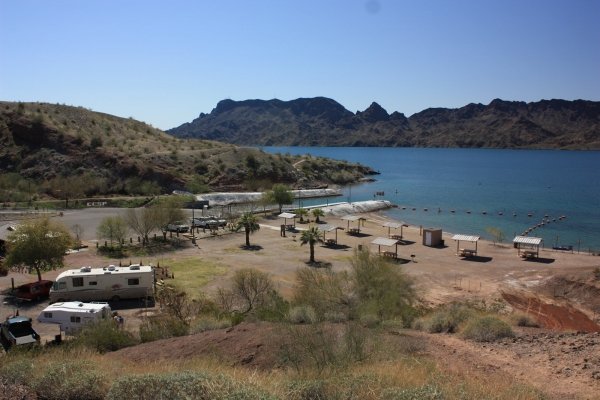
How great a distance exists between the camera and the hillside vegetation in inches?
2975

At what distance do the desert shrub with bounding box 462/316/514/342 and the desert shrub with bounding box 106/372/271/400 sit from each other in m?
11.3

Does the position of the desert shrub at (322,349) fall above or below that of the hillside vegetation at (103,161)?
below

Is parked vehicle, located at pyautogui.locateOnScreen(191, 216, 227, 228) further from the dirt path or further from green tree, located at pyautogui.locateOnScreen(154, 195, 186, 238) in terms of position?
the dirt path

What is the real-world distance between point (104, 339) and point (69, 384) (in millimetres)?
7739

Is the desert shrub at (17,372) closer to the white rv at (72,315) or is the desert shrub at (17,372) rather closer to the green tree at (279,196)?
the white rv at (72,315)

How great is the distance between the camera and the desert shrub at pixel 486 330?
17.0 m

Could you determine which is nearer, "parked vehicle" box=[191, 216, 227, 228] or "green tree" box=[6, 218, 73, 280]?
"green tree" box=[6, 218, 73, 280]

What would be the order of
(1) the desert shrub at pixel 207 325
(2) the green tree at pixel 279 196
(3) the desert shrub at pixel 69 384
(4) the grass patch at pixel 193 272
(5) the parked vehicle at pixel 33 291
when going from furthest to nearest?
(2) the green tree at pixel 279 196 < (4) the grass patch at pixel 193 272 < (5) the parked vehicle at pixel 33 291 < (1) the desert shrub at pixel 207 325 < (3) the desert shrub at pixel 69 384

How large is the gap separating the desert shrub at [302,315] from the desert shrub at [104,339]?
5.90 meters

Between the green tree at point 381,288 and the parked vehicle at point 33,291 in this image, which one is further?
the parked vehicle at point 33,291

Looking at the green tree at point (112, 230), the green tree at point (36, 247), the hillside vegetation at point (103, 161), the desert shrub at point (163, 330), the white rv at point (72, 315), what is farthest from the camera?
the hillside vegetation at point (103, 161)

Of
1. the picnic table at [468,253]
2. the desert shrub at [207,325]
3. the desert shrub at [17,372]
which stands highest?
the desert shrub at [17,372]

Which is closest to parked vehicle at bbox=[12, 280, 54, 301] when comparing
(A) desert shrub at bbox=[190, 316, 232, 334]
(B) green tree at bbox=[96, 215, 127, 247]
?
(B) green tree at bbox=[96, 215, 127, 247]

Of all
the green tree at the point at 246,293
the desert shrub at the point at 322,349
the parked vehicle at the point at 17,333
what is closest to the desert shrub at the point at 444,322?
the desert shrub at the point at 322,349
